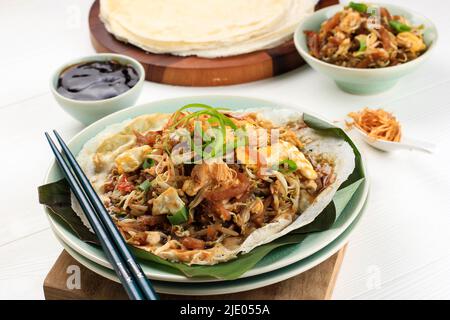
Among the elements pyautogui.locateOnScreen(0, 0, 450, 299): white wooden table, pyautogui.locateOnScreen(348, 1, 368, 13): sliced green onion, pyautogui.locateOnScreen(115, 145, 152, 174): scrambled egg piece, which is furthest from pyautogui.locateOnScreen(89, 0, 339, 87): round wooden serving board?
pyautogui.locateOnScreen(115, 145, 152, 174): scrambled egg piece

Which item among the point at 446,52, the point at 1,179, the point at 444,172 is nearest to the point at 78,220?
the point at 1,179

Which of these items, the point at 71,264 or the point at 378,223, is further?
the point at 378,223

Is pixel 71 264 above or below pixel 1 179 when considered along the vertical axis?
above

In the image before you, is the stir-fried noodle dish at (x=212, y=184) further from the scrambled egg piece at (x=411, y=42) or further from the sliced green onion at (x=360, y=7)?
the sliced green onion at (x=360, y=7)

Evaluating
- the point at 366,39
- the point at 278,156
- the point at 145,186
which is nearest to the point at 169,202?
the point at 145,186

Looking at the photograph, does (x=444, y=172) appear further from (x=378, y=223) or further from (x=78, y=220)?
(x=78, y=220)
